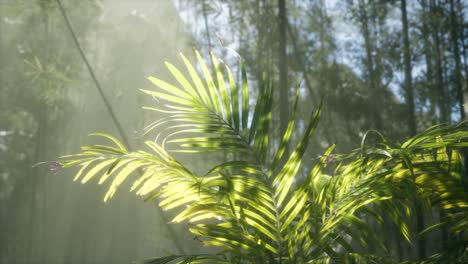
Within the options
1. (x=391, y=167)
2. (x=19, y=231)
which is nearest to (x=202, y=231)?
(x=391, y=167)

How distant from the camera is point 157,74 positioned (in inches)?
438

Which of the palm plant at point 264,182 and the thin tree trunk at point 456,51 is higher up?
the thin tree trunk at point 456,51

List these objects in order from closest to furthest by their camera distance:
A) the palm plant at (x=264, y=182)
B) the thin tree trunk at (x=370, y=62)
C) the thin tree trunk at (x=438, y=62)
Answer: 1. the palm plant at (x=264, y=182)
2. the thin tree trunk at (x=438, y=62)
3. the thin tree trunk at (x=370, y=62)

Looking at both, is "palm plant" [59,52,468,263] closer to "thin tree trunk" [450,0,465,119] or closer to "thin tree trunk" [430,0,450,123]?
"thin tree trunk" [450,0,465,119]

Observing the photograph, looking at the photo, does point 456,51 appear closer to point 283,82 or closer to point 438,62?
point 438,62

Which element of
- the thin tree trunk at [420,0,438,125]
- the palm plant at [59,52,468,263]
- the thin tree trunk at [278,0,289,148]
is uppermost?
the thin tree trunk at [420,0,438,125]

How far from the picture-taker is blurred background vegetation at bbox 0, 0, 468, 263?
6258 millimetres

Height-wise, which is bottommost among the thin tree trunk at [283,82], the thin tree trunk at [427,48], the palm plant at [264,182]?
the palm plant at [264,182]

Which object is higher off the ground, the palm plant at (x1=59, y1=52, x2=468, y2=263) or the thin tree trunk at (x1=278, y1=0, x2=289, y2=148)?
the thin tree trunk at (x1=278, y1=0, x2=289, y2=148)

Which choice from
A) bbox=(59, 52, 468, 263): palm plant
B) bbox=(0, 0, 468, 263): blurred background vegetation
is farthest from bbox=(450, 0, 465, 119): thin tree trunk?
bbox=(59, 52, 468, 263): palm plant

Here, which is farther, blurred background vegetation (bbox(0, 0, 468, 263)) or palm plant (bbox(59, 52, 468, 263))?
blurred background vegetation (bbox(0, 0, 468, 263))

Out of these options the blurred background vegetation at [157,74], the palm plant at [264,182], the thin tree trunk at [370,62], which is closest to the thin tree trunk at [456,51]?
the blurred background vegetation at [157,74]

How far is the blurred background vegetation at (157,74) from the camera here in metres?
6.26

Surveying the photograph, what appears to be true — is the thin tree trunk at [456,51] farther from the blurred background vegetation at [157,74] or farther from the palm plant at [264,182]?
the palm plant at [264,182]
